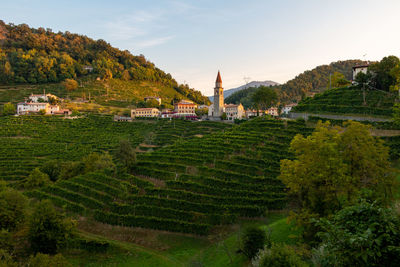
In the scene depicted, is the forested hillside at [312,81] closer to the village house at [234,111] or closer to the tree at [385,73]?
the village house at [234,111]

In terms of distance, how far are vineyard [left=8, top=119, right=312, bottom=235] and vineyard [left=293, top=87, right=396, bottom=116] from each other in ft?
25.9

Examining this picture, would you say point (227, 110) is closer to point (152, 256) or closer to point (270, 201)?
point (270, 201)

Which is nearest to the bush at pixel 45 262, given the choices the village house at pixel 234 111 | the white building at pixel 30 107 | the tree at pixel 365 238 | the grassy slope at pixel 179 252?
the grassy slope at pixel 179 252

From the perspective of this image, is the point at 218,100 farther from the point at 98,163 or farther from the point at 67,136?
the point at 98,163

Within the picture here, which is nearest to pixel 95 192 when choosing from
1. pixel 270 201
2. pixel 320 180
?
pixel 270 201

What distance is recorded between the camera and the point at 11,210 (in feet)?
75.7

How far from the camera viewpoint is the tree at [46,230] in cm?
2045

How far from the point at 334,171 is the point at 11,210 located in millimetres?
27095

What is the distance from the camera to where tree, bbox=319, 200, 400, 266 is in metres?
6.86

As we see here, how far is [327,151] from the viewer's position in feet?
50.9

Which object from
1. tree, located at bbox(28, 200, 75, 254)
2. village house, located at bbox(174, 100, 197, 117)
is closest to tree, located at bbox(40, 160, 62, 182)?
tree, located at bbox(28, 200, 75, 254)

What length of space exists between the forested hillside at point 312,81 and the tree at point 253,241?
109 metres

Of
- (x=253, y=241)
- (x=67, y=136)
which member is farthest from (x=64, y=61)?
(x=253, y=241)

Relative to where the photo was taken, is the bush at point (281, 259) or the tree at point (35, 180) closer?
the bush at point (281, 259)
